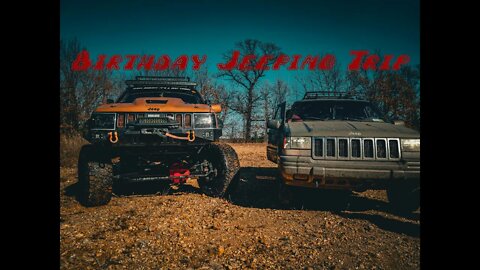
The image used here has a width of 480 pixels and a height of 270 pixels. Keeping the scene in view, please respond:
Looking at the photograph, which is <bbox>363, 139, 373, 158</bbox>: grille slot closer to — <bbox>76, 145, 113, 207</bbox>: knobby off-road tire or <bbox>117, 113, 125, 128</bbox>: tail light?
<bbox>117, 113, 125, 128</bbox>: tail light

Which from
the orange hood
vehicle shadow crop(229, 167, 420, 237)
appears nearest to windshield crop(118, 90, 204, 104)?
the orange hood

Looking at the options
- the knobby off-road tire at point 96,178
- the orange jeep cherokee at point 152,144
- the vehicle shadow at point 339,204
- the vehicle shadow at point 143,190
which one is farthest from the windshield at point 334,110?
the knobby off-road tire at point 96,178

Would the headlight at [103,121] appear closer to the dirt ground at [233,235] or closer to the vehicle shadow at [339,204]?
the dirt ground at [233,235]

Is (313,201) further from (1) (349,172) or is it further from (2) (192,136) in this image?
(2) (192,136)

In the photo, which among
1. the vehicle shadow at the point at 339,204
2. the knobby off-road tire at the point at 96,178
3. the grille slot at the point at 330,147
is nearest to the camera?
the vehicle shadow at the point at 339,204

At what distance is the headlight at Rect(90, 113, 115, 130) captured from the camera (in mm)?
4340

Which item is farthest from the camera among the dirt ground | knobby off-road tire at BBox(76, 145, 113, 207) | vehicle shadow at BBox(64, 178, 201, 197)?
vehicle shadow at BBox(64, 178, 201, 197)

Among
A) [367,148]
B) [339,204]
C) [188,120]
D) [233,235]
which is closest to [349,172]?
[367,148]

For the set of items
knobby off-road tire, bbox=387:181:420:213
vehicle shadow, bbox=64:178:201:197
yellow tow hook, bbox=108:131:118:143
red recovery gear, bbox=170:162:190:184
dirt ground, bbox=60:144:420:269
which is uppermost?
yellow tow hook, bbox=108:131:118:143

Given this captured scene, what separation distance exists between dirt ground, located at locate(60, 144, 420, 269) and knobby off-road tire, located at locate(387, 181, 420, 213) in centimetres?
14

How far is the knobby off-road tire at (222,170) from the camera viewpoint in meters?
4.74

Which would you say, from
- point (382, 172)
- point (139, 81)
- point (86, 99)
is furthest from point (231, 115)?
point (382, 172)

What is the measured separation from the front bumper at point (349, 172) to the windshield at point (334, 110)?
4.91 ft
